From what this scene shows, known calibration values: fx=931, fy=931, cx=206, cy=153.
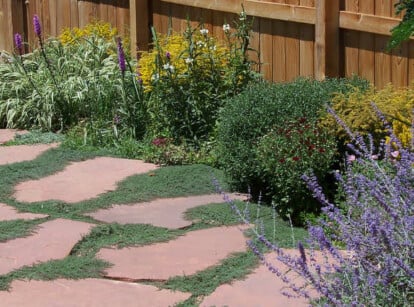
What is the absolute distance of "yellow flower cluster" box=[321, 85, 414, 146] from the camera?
19.3ft

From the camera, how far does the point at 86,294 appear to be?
4.55 m

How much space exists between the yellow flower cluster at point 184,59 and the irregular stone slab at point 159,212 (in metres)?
1.80

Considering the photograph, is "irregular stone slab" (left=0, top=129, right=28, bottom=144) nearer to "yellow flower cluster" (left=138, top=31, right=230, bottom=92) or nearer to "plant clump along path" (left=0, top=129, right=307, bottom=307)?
"plant clump along path" (left=0, top=129, right=307, bottom=307)

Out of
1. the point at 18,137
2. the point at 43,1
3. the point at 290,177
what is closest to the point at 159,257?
the point at 290,177

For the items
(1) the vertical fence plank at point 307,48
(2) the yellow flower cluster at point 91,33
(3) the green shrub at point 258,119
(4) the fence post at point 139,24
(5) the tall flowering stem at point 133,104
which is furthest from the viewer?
(2) the yellow flower cluster at point 91,33

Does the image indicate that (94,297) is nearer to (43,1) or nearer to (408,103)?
(408,103)

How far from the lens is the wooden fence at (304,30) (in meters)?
6.96

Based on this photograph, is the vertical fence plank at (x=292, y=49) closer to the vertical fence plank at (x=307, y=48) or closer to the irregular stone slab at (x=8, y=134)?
the vertical fence plank at (x=307, y=48)

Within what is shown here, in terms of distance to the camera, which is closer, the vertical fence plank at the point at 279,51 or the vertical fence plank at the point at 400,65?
the vertical fence plank at the point at 400,65

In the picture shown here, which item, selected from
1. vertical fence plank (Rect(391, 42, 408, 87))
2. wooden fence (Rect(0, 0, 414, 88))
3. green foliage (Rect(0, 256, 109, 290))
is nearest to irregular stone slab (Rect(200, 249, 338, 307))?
green foliage (Rect(0, 256, 109, 290))

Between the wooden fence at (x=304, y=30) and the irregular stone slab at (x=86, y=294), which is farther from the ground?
the wooden fence at (x=304, y=30)

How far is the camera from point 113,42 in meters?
9.45

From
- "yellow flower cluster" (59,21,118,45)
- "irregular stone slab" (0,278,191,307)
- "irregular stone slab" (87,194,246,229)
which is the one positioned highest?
"yellow flower cluster" (59,21,118,45)

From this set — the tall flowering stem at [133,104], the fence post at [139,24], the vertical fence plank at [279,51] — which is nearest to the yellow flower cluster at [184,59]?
the tall flowering stem at [133,104]
